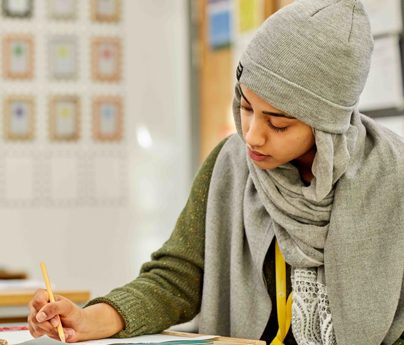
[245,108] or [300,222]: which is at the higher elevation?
[245,108]

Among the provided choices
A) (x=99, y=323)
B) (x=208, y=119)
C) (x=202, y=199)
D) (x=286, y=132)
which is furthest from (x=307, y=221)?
(x=208, y=119)

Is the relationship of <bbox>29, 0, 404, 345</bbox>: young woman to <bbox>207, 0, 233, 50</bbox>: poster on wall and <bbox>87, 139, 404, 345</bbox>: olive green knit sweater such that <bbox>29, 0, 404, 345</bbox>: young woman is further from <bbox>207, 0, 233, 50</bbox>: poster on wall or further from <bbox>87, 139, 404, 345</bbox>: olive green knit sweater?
<bbox>207, 0, 233, 50</bbox>: poster on wall

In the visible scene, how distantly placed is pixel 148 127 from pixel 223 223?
12.5 feet

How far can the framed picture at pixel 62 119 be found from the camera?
5531 millimetres

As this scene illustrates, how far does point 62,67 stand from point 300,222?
409cm

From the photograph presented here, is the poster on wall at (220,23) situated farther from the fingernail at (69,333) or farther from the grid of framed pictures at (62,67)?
the fingernail at (69,333)

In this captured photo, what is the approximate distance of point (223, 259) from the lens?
6.05 ft

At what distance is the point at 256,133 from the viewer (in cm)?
158

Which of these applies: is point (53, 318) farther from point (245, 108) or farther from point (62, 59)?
point (62, 59)

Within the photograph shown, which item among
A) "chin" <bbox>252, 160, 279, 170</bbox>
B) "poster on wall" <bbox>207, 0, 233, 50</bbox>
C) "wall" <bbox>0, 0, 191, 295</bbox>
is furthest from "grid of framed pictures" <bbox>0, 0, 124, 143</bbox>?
"chin" <bbox>252, 160, 279, 170</bbox>

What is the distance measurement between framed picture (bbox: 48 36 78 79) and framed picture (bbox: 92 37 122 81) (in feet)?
0.42

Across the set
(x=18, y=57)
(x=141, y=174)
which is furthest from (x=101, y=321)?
(x=18, y=57)

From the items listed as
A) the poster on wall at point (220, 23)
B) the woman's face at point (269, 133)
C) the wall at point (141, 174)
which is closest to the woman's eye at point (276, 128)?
the woman's face at point (269, 133)

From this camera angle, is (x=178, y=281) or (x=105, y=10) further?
(x=105, y=10)
